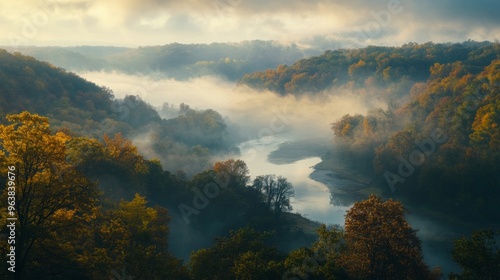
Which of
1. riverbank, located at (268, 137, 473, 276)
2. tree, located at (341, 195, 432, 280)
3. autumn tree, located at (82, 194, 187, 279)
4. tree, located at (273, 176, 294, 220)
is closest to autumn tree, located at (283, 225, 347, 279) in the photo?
tree, located at (341, 195, 432, 280)

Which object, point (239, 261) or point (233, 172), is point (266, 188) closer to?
point (233, 172)

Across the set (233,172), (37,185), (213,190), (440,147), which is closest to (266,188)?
(233,172)

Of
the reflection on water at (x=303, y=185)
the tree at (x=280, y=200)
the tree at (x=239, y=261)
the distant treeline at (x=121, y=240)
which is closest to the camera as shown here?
the distant treeline at (x=121, y=240)

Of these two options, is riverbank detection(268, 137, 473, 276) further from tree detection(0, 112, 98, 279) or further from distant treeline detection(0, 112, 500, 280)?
tree detection(0, 112, 98, 279)

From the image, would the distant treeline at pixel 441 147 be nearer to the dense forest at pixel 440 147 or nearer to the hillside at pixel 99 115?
the dense forest at pixel 440 147

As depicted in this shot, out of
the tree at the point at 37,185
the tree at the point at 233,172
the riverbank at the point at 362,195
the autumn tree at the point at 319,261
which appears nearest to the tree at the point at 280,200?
the tree at the point at 233,172

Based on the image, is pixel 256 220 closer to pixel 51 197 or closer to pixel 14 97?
pixel 51 197

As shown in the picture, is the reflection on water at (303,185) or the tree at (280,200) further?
the reflection on water at (303,185)
